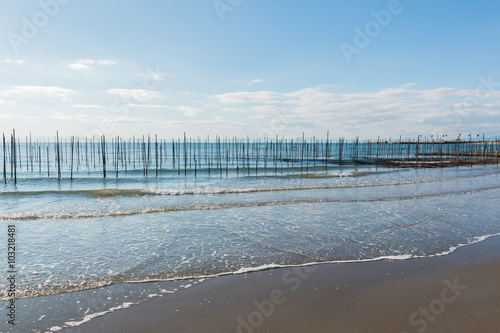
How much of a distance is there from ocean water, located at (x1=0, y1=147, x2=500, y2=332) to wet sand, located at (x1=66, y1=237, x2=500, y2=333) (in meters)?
0.53

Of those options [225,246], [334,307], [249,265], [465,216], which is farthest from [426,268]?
[465,216]

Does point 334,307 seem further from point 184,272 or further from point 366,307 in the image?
point 184,272

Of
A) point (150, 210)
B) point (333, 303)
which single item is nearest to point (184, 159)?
point (150, 210)

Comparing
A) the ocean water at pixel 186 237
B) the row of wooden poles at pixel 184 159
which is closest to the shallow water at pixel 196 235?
the ocean water at pixel 186 237

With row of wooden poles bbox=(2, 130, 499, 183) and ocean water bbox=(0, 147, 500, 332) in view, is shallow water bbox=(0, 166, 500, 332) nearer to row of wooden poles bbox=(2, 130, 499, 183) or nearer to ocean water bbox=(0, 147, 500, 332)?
ocean water bbox=(0, 147, 500, 332)

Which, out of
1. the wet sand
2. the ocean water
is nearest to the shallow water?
the ocean water

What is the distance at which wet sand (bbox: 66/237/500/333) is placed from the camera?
407 cm

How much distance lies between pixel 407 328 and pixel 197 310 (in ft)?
9.98

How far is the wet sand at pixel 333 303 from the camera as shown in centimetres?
407

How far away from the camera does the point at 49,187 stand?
20.8 metres

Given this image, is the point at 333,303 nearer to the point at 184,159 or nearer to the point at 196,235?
the point at 196,235

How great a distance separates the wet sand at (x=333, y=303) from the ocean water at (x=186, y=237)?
20.8 inches

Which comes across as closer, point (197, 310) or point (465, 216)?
point (197, 310)

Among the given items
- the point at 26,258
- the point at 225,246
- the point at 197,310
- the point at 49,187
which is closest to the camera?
the point at 197,310
